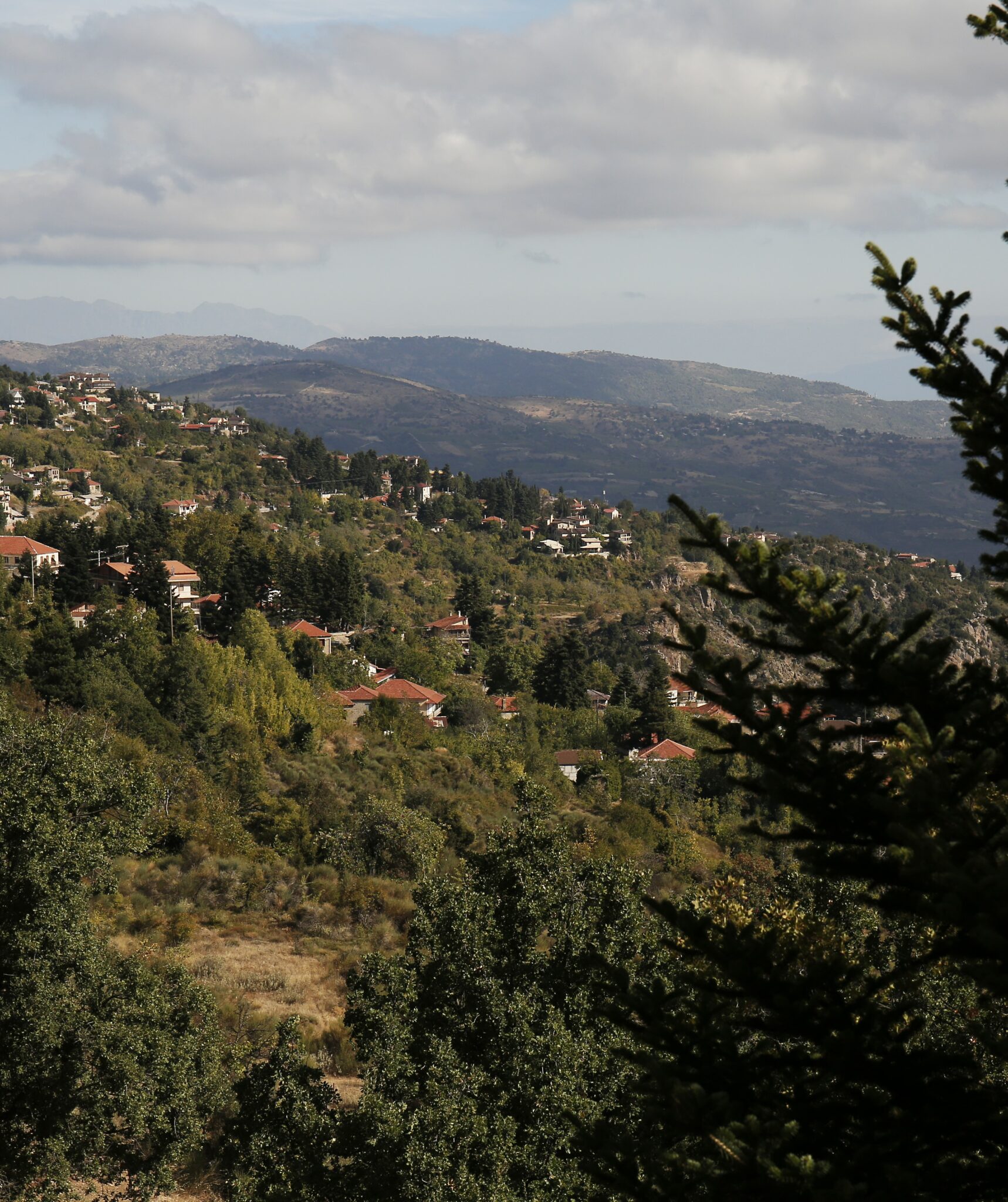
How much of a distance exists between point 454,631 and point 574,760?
830 inches

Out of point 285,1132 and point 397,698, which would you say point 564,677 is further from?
point 285,1132

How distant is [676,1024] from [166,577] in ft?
147

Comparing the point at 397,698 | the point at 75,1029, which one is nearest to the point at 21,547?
the point at 397,698

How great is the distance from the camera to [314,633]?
53500mm

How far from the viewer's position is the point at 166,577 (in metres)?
47.1

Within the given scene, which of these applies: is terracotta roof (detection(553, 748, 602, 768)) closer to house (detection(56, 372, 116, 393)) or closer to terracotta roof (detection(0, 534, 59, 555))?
terracotta roof (detection(0, 534, 59, 555))

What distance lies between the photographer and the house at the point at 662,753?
48.6 meters

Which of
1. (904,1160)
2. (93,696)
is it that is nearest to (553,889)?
(904,1160)

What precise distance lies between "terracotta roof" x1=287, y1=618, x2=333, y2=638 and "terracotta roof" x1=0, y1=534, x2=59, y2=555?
12.9 meters

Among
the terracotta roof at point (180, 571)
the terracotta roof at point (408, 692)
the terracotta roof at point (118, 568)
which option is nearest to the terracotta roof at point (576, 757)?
the terracotta roof at point (408, 692)

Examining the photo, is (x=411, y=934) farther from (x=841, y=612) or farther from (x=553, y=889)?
Result: (x=841, y=612)

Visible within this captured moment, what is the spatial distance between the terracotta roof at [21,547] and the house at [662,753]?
3139 centimetres

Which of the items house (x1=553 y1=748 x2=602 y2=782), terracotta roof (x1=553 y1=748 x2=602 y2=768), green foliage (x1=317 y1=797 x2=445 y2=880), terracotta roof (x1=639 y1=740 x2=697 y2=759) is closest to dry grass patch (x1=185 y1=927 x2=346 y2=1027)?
green foliage (x1=317 y1=797 x2=445 y2=880)

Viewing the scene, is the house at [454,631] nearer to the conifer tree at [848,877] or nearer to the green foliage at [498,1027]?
the green foliage at [498,1027]
